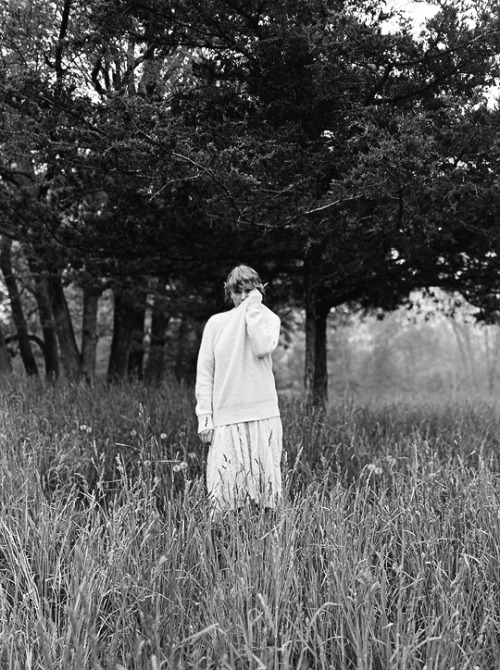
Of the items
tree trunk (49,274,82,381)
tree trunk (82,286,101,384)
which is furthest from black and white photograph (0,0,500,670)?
tree trunk (82,286,101,384)

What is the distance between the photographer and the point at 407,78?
16.3 ft

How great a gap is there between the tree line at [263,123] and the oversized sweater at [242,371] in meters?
1.33

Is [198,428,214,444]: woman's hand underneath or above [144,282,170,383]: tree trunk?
underneath

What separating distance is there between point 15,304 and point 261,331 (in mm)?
10424

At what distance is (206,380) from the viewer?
3.74m

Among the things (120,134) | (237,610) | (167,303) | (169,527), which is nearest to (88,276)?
(167,303)

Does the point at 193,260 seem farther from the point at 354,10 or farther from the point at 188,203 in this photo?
the point at 354,10

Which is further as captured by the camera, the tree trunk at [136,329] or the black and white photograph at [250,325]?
the tree trunk at [136,329]

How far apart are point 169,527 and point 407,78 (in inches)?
168

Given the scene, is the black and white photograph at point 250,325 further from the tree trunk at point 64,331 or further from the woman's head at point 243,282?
the tree trunk at point 64,331

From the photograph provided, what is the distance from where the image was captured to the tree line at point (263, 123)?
446 cm

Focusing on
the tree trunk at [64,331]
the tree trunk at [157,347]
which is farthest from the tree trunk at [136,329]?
the tree trunk at [64,331]

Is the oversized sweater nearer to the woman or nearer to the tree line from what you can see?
the woman

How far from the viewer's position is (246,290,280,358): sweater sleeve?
3510 millimetres
